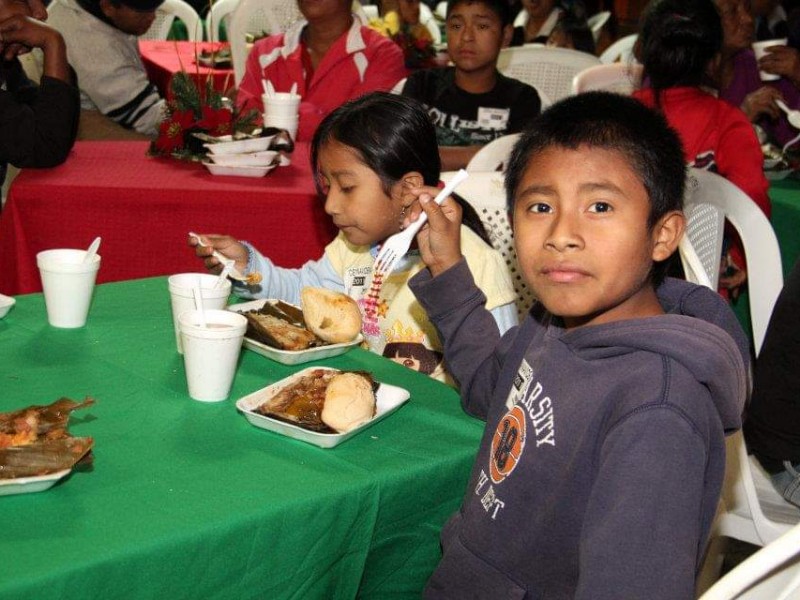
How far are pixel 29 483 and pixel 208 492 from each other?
8.6 inches

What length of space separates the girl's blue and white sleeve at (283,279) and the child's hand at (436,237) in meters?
0.58

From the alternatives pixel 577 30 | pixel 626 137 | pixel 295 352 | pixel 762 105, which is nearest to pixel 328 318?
pixel 295 352

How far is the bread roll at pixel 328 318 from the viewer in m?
1.83

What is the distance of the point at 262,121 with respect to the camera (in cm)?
353

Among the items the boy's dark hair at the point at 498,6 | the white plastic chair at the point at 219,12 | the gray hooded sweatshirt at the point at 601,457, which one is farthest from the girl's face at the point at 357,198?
the white plastic chair at the point at 219,12

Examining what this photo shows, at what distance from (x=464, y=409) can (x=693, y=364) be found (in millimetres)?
549

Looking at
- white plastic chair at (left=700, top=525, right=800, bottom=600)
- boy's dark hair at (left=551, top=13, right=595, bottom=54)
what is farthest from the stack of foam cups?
boy's dark hair at (left=551, top=13, right=595, bottom=54)

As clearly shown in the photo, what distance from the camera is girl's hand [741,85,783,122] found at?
405 cm

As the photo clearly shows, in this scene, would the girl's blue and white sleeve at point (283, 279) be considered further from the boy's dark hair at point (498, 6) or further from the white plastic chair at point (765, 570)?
the boy's dark hair at point (498, 6)

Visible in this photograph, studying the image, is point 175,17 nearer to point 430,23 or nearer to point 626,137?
point 430,23

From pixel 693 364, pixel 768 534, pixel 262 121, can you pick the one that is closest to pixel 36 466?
pixel 693 364

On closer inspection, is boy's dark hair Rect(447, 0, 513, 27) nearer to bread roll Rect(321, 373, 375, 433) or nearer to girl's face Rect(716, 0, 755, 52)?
girl's face Rect(716, 0, 755, 52)

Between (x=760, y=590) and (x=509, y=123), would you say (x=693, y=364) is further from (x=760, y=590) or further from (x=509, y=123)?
(x=509, y=123)

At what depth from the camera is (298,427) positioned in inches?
56.9
